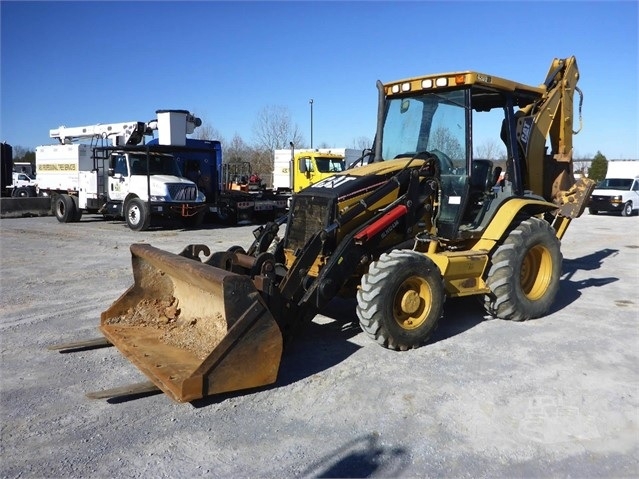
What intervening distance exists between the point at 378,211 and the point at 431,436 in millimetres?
2593

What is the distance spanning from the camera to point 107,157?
1777 cm

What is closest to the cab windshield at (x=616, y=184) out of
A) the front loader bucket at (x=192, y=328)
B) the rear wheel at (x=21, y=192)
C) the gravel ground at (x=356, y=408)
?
the gravel ground at (x=356, y=408)

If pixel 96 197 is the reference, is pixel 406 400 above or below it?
below

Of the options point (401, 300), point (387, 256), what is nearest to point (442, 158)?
point (387, 256)

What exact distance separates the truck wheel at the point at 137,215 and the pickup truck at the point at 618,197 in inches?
736

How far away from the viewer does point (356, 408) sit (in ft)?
14.0

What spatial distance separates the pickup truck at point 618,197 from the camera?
24328 millimetres

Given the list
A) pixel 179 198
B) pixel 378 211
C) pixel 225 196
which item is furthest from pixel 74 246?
pixel 378 211

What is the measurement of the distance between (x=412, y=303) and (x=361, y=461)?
2193mm

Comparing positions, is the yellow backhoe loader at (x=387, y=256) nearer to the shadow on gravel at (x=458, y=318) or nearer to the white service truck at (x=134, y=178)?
the shadow on gravel at (x=458, y=318)

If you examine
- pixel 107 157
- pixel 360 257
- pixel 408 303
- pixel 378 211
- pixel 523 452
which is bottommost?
pixel 523 452

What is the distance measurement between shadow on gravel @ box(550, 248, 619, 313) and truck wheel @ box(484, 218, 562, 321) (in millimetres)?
485

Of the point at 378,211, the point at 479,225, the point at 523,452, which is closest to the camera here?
the point at 523,452

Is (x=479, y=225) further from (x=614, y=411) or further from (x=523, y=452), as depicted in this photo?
(x=523, y=452)
